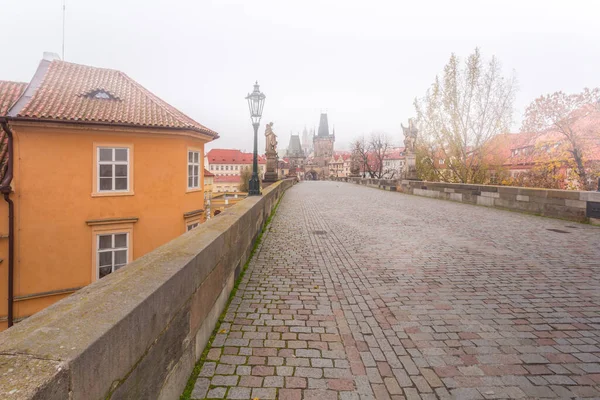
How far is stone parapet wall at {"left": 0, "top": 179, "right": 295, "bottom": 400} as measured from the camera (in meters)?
1.22

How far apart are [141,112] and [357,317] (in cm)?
1336

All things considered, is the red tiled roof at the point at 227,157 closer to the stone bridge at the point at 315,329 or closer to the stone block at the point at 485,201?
the stone block at the point at 485,201

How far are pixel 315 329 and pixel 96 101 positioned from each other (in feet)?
46.9

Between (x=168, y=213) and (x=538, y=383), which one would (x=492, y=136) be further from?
(x=538, y=383)

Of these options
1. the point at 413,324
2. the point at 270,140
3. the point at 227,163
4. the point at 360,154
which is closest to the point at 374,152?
the point at 360,154

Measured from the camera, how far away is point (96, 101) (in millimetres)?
13688

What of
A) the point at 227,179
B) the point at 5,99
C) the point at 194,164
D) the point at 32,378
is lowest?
the point at 32,378

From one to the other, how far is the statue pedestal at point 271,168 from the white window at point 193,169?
1216 cm

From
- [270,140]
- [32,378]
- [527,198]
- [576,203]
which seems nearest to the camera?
[32,378]

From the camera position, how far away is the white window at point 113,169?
12664 mm

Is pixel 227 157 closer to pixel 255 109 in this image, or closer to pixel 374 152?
pixel 374 152

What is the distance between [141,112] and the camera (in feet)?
45.6

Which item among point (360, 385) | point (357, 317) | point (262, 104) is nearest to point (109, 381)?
point (360, 385)

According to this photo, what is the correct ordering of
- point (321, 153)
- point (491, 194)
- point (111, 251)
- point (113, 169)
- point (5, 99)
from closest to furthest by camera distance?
point (111, 251), point (113, 169), point (491, 194), point (5, 99), point (321, 153)
